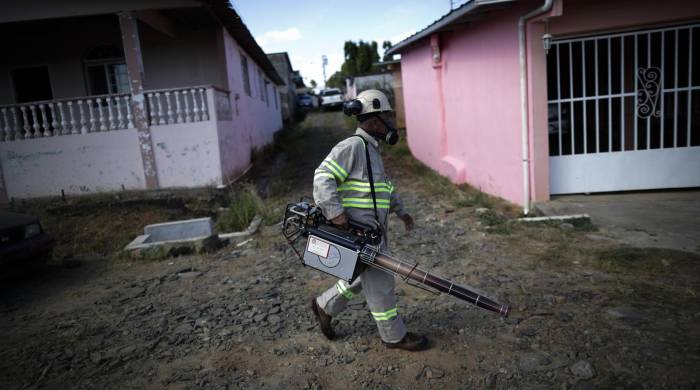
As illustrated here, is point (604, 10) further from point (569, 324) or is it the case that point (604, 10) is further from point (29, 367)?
point (29, 367)

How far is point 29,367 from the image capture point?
3.32 metres

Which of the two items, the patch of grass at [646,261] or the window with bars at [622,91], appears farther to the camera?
the window with bars at [622,91]

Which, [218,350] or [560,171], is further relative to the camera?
[560,171]

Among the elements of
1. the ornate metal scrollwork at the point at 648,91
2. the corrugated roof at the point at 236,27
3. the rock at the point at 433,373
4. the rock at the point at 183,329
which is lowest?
the rock at the point at 433,373

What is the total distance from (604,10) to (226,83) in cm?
719

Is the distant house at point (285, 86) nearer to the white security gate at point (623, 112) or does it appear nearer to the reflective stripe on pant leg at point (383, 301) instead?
the white security gate at point (623, 112)

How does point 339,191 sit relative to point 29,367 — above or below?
above

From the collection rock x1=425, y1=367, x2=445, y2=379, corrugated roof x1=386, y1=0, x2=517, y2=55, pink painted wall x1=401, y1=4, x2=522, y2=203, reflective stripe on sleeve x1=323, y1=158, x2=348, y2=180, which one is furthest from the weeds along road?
corrugated roof x1=386, y1=0, x2=517, y2=55

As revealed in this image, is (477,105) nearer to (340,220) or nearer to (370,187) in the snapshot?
(370,187)

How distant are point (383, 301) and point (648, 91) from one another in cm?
543

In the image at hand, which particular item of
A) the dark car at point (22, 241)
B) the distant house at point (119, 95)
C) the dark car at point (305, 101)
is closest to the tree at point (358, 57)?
the dark car at point (305, 101)

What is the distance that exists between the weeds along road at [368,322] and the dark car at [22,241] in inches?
14.0

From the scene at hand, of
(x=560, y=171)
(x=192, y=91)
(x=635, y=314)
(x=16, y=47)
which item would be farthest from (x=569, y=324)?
(x=16, y=47)

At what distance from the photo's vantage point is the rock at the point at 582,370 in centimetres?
276
